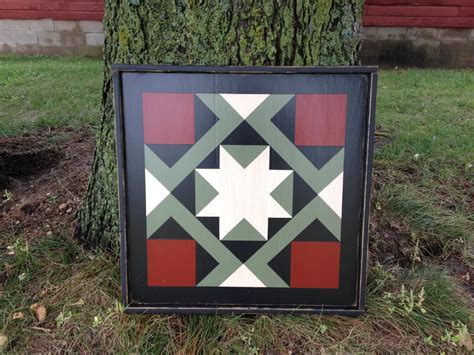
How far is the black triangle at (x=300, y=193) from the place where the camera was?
6.20 feet

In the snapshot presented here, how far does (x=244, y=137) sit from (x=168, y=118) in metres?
0.27

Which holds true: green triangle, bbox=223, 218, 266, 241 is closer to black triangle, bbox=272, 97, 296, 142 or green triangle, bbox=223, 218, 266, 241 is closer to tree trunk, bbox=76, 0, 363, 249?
black triangle, bbox=272, 97, 296, 142

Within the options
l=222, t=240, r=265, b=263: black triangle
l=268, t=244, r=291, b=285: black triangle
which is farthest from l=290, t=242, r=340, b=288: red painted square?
l=222, t=240, r=265, b=263: black triangle

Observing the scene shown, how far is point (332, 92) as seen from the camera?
1.83 meters

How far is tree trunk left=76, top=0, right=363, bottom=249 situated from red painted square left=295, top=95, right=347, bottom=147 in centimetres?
35

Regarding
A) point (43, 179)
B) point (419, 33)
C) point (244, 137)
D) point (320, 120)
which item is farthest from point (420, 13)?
point (244, 137)

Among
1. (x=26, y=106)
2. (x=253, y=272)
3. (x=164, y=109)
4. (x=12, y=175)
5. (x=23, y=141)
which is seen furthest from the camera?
(x=26, y=106)

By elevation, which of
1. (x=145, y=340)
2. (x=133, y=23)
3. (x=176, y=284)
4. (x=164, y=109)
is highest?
(x=133, y=23)

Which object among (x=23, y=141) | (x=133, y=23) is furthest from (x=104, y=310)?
(x=23, y=141)

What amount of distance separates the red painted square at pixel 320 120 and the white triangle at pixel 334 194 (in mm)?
131

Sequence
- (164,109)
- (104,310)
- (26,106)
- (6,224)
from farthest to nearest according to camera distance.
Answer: (26,106)
(6,224)
(104,310)
(164,109)

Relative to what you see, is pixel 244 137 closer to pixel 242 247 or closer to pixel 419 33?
pixel 242 247

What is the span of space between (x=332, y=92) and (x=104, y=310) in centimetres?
122

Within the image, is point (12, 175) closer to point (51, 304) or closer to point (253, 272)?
point (51, 304)
